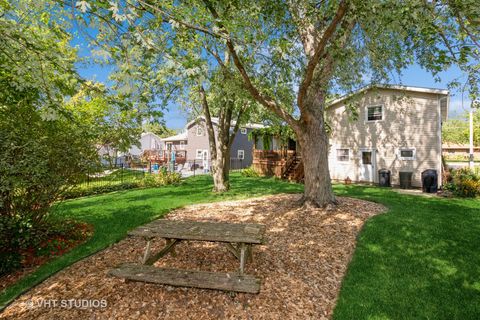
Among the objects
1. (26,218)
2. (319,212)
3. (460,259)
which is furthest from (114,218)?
(460,259)

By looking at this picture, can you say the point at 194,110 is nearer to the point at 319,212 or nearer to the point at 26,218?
the point at 319,212

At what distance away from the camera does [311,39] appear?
8.22 meters

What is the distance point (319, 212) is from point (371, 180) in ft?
32.2

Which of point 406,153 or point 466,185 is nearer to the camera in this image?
point 466,185

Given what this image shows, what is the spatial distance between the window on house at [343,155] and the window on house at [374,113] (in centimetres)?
242

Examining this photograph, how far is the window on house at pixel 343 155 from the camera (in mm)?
16789

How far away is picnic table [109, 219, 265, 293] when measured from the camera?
3.36 m

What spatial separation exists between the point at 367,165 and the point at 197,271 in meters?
15.0

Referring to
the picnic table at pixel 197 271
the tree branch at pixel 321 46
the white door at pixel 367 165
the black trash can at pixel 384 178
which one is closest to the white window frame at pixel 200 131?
the white door at pixel 367 165

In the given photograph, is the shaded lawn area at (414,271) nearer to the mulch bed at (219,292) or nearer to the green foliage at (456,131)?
the mulch bed at (219,292)

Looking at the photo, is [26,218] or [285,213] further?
[285,213]

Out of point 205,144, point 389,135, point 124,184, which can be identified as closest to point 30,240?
point 124,184

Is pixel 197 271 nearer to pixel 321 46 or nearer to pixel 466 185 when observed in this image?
pixel 321 46

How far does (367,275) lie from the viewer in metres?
4.35
